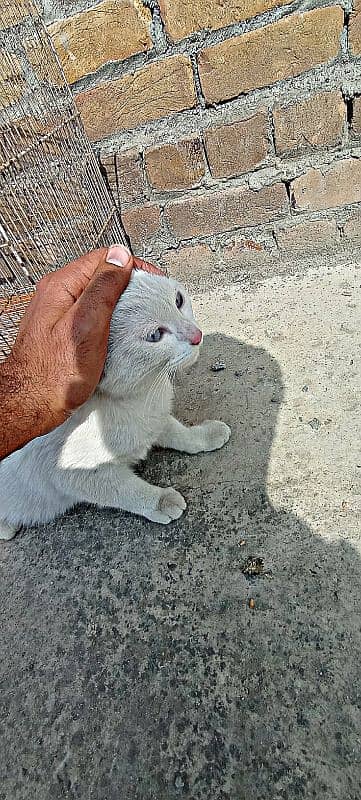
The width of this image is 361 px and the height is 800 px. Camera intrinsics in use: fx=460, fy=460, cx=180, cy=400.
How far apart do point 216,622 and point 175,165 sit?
1.03 m

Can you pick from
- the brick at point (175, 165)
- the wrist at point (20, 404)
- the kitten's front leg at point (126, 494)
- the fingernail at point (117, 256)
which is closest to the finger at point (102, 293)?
the fingernail at point (117, 256)

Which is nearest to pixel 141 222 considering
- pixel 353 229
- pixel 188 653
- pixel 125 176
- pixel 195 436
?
pixel 125 176

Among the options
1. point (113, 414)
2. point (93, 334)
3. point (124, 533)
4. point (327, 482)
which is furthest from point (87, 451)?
point (327, 482)

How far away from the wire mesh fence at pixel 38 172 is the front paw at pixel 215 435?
1.66 feet

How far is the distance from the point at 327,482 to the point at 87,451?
427 mm

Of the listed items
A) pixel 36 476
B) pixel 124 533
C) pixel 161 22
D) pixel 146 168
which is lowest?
pixel 124 533

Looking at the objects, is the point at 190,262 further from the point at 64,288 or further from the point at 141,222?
the point at 64,288

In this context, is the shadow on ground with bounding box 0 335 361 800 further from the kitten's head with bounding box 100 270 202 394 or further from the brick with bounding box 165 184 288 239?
the brick with bounding box 165 184 288 239

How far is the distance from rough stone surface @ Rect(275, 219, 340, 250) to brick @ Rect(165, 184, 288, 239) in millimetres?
59

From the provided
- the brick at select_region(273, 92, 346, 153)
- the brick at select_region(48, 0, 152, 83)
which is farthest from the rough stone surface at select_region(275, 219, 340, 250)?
the brick at select_region(48, 0, 152, 83)

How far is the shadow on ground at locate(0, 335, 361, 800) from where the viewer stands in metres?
0.58

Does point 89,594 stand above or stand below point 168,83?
below

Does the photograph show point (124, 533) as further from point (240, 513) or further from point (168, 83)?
point (168, 83)

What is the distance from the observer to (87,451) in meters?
0.80
